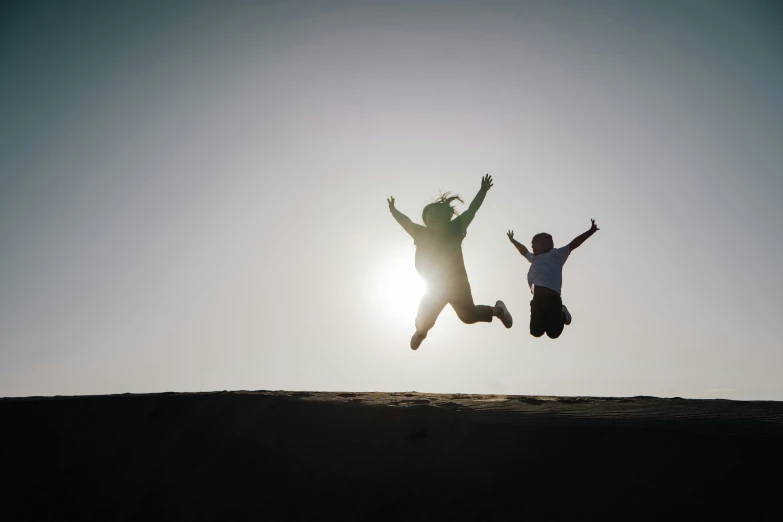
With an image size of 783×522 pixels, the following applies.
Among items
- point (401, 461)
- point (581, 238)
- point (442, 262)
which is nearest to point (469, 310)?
point (442, 262)

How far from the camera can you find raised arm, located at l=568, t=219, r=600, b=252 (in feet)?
23.0

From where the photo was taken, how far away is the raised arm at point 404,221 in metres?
7.00

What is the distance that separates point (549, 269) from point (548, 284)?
0.18 metres

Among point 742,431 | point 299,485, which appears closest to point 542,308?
point 742,431

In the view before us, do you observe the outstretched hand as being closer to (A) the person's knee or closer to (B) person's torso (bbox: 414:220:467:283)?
(B) person's torso (bbox: 414:220:467:283)

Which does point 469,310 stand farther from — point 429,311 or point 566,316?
point 566,316

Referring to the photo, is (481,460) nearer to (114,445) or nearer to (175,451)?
(175,451)

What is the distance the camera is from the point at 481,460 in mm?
3912

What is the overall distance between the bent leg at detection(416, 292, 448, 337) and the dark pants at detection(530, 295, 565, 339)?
3.44 ft

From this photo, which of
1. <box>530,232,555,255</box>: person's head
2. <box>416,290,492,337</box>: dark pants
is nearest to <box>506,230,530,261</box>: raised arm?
<box>530,232,555,255</box>: person's head

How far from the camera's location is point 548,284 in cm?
695

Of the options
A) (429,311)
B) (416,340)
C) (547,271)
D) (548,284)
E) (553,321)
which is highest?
(547,271)

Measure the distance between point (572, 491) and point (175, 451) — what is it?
348cm

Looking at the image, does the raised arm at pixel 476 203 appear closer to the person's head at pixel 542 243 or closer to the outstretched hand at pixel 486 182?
the outstretched hand at pixel 486 182
